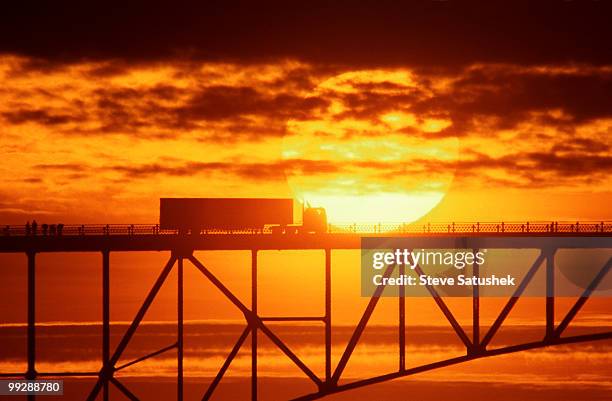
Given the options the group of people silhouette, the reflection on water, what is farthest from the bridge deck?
the reflection on water

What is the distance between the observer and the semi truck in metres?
58.1

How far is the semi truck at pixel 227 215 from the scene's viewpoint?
191 feet

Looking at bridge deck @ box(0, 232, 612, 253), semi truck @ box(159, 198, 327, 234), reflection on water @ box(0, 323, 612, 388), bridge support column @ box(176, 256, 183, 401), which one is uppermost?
→ semi truck @ box(159, 198, 327, 234)

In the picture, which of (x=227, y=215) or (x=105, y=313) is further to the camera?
(x=227, y=215)

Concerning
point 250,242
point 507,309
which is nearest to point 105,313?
point 250,242

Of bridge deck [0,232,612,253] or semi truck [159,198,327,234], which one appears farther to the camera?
semi truck [159,198,327,234]

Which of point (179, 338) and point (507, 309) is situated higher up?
point (507, 309)

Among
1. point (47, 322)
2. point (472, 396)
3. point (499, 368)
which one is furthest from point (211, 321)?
point (472, 396)

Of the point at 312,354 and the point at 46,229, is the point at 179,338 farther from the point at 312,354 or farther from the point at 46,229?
the point at 312,354

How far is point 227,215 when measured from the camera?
58531 mm

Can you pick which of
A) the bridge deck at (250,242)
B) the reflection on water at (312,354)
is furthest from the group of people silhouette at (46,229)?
the reflection on water at (312,354)

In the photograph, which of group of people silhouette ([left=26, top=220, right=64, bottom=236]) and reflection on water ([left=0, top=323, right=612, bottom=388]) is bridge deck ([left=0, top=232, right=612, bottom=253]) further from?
reflection on water ([left=0, top=323, right=612, bottom=388])

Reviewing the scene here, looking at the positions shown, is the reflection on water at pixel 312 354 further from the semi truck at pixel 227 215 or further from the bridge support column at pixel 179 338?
the bridge support column at pixel 179 338

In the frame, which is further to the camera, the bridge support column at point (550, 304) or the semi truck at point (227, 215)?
the semi truck at point (227, 215)
